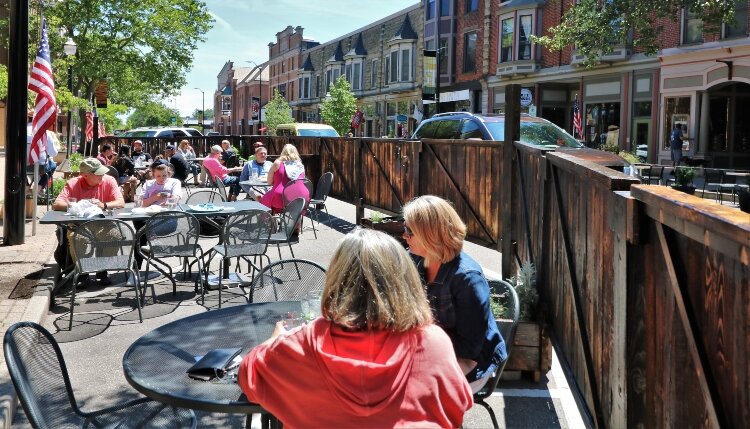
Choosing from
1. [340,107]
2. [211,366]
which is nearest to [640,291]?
[211,366]

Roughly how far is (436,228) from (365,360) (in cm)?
139

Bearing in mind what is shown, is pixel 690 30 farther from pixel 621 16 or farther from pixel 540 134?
pixel 540 134

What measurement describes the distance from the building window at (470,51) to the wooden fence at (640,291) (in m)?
35.4

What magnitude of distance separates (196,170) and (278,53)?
201 ft

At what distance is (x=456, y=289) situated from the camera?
11.2 feet

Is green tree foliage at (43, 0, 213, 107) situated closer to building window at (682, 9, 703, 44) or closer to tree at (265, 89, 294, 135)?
building window at (682, 9, 703, 44)

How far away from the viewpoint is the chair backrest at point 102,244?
6.77 m

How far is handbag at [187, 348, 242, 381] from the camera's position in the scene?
10.1 ft

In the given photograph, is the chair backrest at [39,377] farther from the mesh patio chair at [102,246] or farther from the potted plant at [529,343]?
the mesh patio chair at [102,246]

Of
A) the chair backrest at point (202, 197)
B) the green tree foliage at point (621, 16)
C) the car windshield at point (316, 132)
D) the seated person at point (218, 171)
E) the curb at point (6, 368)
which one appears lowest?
the curb at point (6, 368)

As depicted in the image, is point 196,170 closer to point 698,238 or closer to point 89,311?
point 89,311

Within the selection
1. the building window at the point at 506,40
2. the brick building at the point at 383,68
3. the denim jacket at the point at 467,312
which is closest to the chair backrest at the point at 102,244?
the denim jacket at the point at 467,312

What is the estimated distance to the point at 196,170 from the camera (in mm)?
24328

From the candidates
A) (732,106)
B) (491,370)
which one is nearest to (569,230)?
(491,370)
